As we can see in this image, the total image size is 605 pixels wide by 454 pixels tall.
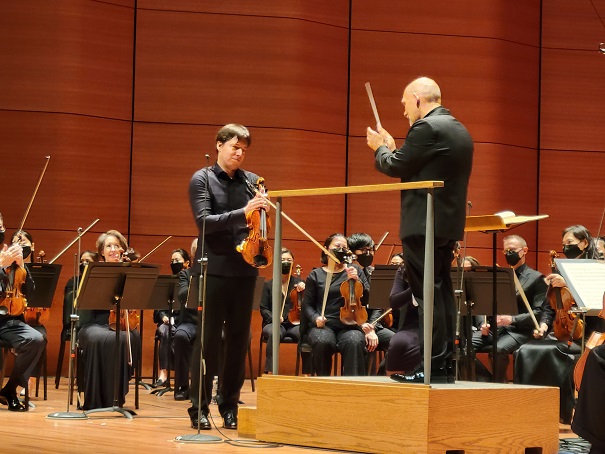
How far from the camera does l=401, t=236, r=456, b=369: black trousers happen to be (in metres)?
3.97

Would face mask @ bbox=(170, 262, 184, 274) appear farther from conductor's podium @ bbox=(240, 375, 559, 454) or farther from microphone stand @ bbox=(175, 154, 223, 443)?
conductor's podium @ bbox=(240, 375, 559, 454)

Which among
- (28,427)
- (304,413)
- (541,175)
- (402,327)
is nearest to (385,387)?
(304,413)

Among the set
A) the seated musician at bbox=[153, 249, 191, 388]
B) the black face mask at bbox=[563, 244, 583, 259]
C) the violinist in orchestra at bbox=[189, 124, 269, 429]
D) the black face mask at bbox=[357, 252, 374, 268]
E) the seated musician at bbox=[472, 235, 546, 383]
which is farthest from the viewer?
the seated musician at bbox=[153, 249, 191, 388]

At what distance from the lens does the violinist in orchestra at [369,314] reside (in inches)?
276

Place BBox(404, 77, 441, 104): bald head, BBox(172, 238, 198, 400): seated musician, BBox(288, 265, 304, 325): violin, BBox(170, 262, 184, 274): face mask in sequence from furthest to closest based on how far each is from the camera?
BBox(170, 262, 184, 274): face mask, BBox(288, 265, 304, 325): violin, BBox(172, 238, 198, 400): seated musician, BBox(404, 77, 441, 104): bald head

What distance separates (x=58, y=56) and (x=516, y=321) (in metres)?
4.42

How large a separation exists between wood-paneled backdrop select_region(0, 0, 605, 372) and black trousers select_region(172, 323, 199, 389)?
1.69 meters

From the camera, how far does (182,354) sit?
22.9ft

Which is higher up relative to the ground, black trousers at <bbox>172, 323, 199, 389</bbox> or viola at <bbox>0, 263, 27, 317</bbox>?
viola at <bbox>0, 263, 27, 317</bbox>

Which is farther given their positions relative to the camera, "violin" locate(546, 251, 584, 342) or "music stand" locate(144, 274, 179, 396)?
"music stand" locate(144, 274, 179, 396)

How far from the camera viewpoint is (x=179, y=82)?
8742mm

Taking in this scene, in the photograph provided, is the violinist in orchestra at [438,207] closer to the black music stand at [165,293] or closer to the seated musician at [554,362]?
the seated musician at [554,362]

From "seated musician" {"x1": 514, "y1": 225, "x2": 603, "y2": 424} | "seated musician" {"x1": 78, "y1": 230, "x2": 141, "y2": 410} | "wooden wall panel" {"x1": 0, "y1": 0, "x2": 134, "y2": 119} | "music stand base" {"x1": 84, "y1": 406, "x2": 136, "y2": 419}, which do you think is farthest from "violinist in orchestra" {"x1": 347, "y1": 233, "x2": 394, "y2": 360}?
"wooden wall panel" {"x1": 0, "y1": 0, "x2": 134, "y2": 119}

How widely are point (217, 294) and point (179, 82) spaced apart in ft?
14.2
